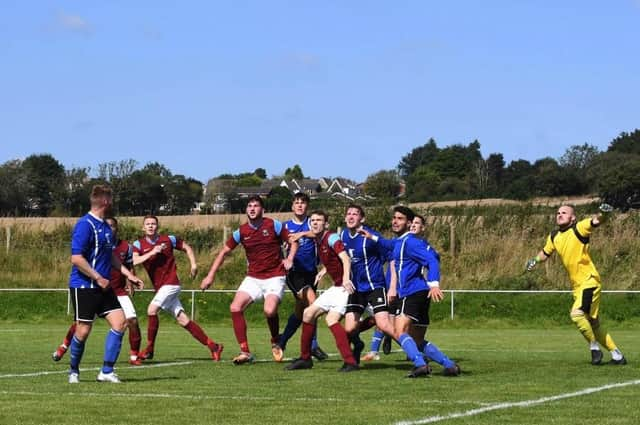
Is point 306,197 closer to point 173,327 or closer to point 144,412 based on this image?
point 144,412

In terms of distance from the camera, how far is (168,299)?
1661 cm

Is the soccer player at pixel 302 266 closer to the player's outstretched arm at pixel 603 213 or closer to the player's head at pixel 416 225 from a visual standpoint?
the player's head at pixel 416 225

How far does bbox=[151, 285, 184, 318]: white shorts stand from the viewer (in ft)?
54.3

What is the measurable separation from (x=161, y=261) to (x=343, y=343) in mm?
3770

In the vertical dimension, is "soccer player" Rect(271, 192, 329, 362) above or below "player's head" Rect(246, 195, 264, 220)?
below

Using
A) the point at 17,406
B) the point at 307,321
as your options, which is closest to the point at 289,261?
the point at 307,321

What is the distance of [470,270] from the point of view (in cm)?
3641

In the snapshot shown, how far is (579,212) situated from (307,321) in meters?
31.2

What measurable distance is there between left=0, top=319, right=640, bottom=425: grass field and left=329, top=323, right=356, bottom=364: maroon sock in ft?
0.94

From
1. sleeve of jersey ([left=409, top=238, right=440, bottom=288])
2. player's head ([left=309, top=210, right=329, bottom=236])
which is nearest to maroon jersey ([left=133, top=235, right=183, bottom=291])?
player's head ([left=309, top=210, right=329, bottom=236])

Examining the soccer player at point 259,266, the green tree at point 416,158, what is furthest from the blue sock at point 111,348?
the green tree at point 416,158

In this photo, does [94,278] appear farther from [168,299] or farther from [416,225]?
[168,299]

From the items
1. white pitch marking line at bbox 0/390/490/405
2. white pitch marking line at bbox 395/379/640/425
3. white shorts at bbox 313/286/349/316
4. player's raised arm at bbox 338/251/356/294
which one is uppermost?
player's raised arm at bbox 338/251/356/294

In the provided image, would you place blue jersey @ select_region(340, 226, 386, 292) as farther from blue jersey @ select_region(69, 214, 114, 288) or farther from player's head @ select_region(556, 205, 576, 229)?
blue jersey @ select_region(69, 214, 114, 288)
